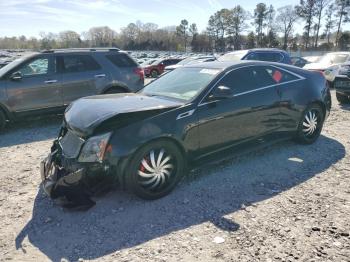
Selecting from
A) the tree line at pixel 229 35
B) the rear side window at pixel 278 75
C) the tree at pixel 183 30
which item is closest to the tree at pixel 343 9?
the tree line at pixel 229 35

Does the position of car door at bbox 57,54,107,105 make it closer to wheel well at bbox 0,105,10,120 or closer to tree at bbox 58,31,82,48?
wheel well at bbox 0,105,10,120

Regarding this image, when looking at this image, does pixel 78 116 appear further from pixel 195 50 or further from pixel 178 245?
pixel 195 50

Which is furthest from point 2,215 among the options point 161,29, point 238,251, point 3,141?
point 161,29

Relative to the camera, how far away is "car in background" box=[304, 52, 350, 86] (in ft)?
42.0

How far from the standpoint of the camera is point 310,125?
5730 millimetres

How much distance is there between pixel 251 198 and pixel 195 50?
94.9 metres

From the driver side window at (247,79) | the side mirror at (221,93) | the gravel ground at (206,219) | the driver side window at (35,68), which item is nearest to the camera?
the gravel ground at (206,219)

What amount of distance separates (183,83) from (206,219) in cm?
210

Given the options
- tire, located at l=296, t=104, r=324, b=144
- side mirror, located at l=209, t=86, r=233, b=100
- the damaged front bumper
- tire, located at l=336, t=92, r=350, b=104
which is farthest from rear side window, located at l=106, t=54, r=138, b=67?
tire, located at l=336, t=92, r=350, b=104

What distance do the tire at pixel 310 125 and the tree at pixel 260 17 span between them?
76240 millimetres

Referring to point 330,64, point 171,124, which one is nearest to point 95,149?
point 171,124

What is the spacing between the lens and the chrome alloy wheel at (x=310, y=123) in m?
5.64

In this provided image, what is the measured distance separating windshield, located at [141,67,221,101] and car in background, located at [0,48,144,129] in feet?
10.3

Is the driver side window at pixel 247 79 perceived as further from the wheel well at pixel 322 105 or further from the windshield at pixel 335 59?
the windshield at pixel 335 59
